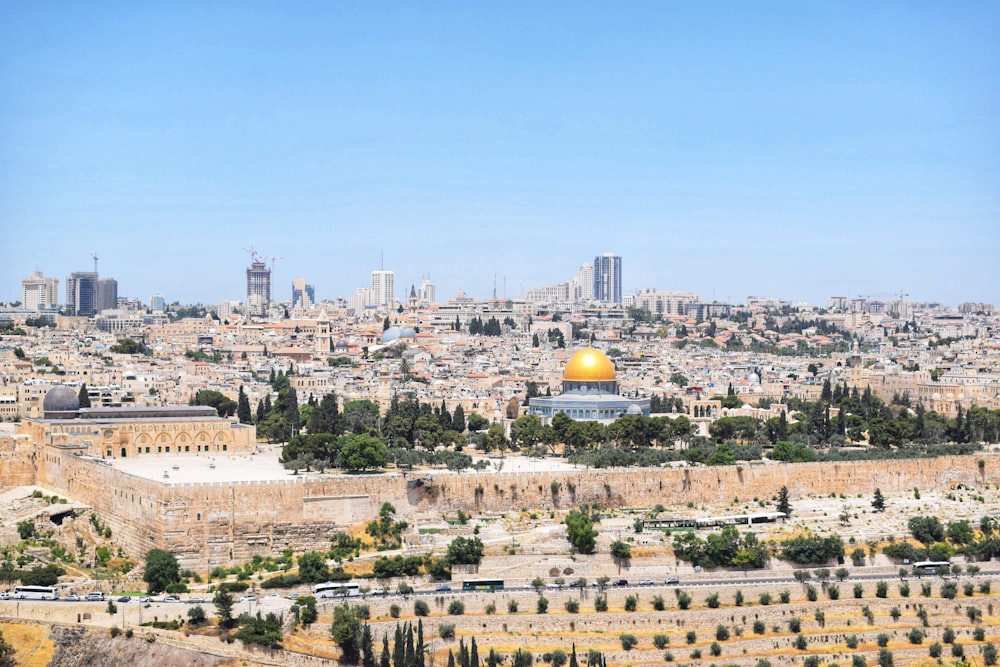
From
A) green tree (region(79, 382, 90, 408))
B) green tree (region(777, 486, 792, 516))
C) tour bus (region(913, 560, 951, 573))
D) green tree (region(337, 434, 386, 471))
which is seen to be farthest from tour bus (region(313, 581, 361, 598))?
green tree (region(79, 382, 90, 408))

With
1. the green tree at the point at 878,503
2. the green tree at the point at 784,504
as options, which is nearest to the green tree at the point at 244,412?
the green tree at the point at 784,504

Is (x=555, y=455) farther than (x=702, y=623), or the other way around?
(x=555, y=455)

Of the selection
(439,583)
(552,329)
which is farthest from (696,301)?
(439,583)

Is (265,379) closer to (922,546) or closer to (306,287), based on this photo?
(922,546)

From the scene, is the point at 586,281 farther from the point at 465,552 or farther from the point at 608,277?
the point at 465,552

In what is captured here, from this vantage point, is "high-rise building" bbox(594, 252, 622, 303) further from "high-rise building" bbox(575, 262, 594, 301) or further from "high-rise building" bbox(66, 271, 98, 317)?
"high-rise building" bbox(66, 271, 98, 317)

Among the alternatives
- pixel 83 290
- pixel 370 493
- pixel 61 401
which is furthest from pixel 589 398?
pixel 83 290
